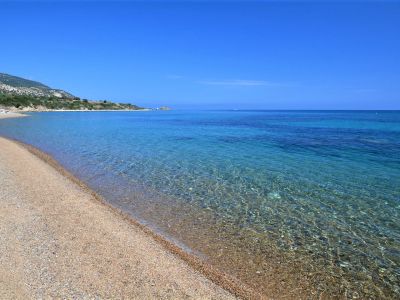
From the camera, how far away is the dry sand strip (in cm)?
604

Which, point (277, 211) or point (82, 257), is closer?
point (82, 257)

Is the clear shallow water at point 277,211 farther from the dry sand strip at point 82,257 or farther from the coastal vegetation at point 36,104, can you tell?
the coastal vegetation at point 36,104

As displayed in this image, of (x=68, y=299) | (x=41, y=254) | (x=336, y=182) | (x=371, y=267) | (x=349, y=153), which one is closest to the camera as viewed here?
(x=68, y=299)

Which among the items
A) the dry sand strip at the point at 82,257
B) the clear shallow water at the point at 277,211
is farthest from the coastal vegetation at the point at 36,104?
the dry sand strip at the point at 82,257

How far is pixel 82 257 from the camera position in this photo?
23.7 ft

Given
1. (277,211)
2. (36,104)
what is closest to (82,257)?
(277,211)

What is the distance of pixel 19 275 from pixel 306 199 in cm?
999

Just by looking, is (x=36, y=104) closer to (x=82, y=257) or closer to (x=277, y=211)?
(x=277, y=211)

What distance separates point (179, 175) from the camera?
1659 cm

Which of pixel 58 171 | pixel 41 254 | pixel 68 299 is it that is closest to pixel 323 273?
pixel 68 299

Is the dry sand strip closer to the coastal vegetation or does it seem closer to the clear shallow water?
the clear shallow water

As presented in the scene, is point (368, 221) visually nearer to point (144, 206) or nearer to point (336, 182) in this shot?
point (336, 182)

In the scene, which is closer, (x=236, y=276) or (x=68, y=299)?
(x=68, y=299)

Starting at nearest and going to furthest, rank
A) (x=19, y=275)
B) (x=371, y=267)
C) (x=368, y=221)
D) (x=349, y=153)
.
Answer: (x=19, y=275) → (x=371, y=267) → (x=368, y=221) → (x=349, y=153)
